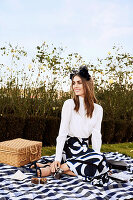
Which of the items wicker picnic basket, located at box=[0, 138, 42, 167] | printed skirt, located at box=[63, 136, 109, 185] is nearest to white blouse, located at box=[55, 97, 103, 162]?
printed skirt, located at box=[63, 136, 109, 185]

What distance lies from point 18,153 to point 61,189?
3.42ft

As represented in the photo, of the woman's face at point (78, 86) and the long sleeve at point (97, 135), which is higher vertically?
the woman's face at point (78, 86)

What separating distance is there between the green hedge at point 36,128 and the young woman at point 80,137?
89.6 inches

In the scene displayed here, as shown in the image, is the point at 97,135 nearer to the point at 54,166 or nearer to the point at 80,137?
the point at 80,137

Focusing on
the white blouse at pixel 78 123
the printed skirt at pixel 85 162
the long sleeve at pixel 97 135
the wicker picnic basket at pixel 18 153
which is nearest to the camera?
the printed skirt at pixel 85 162

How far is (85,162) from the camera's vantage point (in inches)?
121

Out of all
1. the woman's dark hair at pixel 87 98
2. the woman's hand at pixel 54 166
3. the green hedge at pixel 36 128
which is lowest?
the woman's hand at pixel 54 166

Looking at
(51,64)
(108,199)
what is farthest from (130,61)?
(108,199)

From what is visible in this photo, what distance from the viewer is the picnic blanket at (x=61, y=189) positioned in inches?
103

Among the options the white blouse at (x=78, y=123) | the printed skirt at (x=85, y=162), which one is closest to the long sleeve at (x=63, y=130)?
the white blouse at (x=78, y=123)

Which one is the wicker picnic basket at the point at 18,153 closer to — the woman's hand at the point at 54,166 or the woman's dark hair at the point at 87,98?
the woman's hand at the point at 54,166

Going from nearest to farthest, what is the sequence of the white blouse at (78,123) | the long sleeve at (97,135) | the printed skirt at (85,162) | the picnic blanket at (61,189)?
the picnic blanket at (61,189) < the printed skirt at (85,162) < the white blouse at (78,123) < the long sleeve at (97,135)

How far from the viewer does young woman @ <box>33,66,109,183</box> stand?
308 centimetres

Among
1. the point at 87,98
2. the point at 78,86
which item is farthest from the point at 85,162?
the point at 78,86
